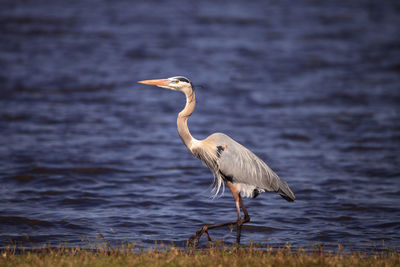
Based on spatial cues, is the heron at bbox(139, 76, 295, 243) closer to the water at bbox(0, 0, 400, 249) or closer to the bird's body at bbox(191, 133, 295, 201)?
the bird's body at bbox(191, 133, 295, 201)

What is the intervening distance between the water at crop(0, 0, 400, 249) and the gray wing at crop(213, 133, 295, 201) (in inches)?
28.6

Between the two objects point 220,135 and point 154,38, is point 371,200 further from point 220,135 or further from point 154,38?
point 154,38

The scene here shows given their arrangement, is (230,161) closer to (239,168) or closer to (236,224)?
(239,168)

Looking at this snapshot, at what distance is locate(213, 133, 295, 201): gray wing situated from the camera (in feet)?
24.5

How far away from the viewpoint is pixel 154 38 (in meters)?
23.6

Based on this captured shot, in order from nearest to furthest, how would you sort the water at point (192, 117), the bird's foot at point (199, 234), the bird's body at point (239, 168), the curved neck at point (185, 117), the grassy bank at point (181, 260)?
the grassy bank at point (181, 260)
the bird's foot at point (199, 234)
the curved neck at point (185, 117)
the bird's body at point (239, 168)
the water at point (192, 117)

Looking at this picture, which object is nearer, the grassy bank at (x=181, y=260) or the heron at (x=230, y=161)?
the grassy bank at (x=181, y=260)

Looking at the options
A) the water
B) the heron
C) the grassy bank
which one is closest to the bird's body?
the heron

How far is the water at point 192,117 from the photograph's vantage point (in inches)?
331

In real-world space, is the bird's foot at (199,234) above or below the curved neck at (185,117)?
below

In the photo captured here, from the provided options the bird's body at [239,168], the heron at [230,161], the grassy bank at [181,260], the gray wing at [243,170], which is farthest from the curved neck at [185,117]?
the grassy bank at [181,260]

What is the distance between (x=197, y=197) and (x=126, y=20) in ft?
58.8

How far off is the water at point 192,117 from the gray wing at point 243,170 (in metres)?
0.73

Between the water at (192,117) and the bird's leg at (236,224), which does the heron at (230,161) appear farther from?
the water at (192,117)
